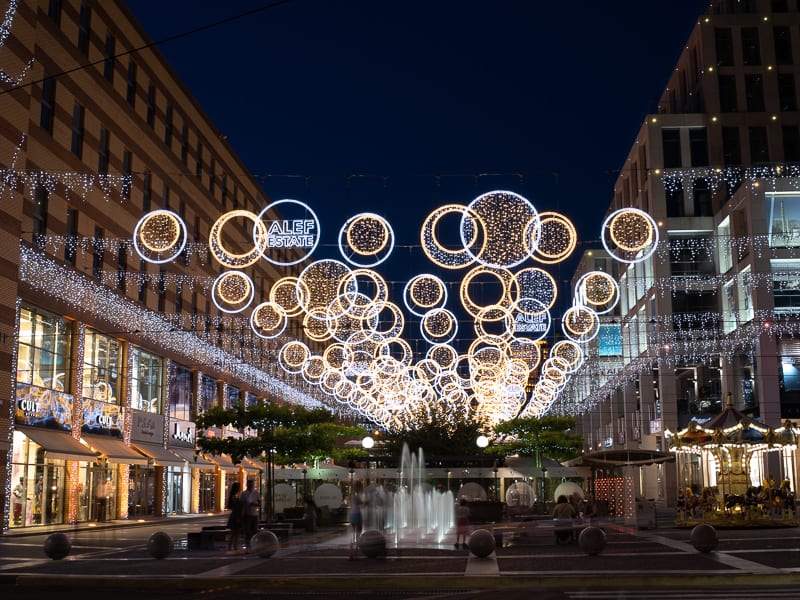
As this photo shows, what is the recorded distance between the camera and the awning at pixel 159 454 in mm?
48969

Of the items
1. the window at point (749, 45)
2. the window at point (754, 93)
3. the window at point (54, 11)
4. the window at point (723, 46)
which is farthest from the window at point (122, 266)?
the window at point (749, 45)

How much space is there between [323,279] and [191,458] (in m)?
28.0

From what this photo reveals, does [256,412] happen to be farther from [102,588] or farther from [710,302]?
[710,302]

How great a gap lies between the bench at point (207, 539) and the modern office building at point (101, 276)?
7651 millimetres

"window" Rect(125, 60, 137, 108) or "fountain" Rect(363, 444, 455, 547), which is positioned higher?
"window" Rect(125, 60, 137, 108)

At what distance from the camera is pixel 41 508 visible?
38.8 m

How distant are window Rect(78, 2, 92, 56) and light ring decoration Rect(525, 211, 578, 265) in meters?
26.7

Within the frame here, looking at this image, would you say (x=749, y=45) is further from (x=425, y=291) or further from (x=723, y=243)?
(x=425, y=291)

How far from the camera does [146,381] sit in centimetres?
5144

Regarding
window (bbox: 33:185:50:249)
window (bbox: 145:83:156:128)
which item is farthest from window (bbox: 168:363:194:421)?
window (bbox: 33:185:50:249)

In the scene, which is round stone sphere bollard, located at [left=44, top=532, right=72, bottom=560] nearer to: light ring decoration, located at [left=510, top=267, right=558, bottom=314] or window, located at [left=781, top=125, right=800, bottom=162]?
light ring decoration, located at [left=510, top=267, right=558, bottom=314]

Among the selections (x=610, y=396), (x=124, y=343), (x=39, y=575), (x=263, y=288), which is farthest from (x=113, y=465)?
(x=610, y=396)

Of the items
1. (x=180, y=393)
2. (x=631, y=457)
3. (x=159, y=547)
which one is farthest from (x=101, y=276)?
(x=631, y=457)

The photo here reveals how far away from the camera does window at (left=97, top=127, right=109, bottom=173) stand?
44688mm
